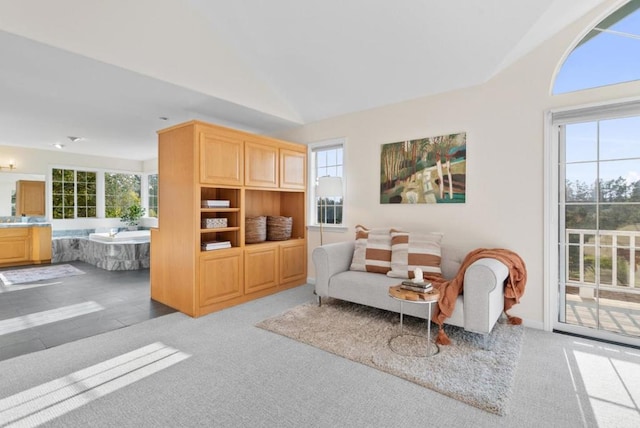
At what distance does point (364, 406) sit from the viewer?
1944 millimetres

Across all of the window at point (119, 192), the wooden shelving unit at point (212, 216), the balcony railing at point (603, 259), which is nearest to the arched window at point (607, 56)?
the balcony railing at point (603, 259)

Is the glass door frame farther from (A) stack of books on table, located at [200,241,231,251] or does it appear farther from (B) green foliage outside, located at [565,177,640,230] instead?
(A) stack of books on table, located at [200,241,231,251]

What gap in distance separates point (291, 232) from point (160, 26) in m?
3.10

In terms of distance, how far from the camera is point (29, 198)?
271 inches

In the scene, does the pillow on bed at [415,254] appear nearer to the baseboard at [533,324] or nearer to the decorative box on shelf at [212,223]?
the baseboard at [533,324]

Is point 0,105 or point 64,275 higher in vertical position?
point 0,105

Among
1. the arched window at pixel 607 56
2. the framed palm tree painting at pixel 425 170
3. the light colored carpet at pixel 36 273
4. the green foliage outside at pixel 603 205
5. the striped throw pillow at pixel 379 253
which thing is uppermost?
the arched window at pixel 607 56

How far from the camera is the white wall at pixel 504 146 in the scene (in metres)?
3.04

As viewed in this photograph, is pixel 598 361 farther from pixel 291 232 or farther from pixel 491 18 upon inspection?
pixel 291 232

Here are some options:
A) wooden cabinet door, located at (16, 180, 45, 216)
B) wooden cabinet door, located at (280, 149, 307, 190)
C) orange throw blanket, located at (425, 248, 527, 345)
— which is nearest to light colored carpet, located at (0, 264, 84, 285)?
wooden cabinet door, located at (16, 180, 45, 216)

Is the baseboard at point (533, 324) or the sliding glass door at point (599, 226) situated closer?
the sliding glass door at point (599, 226)

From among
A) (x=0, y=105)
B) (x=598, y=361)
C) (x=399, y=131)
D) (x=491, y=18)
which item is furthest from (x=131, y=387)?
(x=0, y=105)

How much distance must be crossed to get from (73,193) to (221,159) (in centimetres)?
609

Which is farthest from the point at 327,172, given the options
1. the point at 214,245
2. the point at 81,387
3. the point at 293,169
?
the point at 81,387
